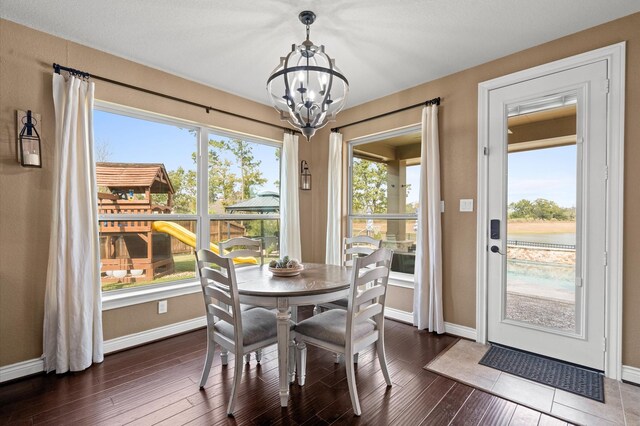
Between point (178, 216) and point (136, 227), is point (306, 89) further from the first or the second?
point (136, 227)

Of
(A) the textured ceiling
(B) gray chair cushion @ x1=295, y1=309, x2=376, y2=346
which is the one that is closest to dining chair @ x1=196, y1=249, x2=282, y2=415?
(B) gray chair cushion @ x1=295, y1=309, x2=376, y2=346

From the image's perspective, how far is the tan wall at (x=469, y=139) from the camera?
2195 millimetres

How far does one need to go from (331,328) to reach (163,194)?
2259 millimetres

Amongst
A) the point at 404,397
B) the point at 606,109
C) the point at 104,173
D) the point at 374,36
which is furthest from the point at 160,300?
the point at 606,109

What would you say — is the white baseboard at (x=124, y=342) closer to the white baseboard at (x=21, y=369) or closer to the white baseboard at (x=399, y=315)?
the white baseboard at (x=21, y=369)

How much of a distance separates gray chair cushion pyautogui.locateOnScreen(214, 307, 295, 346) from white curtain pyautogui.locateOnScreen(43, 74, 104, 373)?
1204 mm

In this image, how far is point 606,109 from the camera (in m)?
2.29

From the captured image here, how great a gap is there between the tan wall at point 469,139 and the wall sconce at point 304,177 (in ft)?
3.07

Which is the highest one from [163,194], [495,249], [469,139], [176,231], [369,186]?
[469,139]

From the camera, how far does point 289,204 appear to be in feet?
13.3

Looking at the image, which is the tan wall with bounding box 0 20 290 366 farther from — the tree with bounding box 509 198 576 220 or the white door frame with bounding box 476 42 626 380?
the white door frame with bounding box 476 42 626 380

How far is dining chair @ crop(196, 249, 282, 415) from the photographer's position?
1.86m

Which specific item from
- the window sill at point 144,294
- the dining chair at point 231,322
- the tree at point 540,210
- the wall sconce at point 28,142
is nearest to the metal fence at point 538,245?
the tree at point 540,210

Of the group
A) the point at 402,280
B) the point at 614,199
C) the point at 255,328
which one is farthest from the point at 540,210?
the point at 255,328
